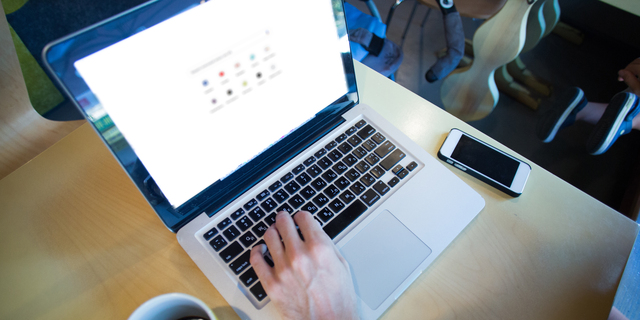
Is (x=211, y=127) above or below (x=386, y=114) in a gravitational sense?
above

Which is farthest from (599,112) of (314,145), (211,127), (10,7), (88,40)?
(10,7)

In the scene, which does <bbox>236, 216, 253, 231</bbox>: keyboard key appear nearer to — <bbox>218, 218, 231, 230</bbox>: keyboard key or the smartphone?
<bbox>218, 218, 231, 230</bbox>: keyboard key

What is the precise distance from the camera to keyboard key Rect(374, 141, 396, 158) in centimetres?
52

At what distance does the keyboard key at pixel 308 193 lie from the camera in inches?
18.7

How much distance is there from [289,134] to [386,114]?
8.4 inches

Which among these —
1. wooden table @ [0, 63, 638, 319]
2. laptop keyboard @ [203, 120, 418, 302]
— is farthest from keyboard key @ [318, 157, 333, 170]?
wooden table @ [0, 63, 638, 319]

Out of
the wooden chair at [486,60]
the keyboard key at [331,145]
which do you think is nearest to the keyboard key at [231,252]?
the keyboard key at [331,145]

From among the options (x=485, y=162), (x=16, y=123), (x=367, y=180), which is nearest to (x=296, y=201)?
(x=367, y=180)

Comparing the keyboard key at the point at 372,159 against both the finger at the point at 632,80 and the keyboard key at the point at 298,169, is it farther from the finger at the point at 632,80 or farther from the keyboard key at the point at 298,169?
the finger at the point at 632,80

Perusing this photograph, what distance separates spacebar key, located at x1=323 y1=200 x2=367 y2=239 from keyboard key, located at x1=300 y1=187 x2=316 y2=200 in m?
0.05

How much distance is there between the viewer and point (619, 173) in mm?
1274

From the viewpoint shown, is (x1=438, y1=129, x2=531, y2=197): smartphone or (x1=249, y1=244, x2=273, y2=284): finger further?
(x1=438, y1=129, x2=531, y2=197): smartphone

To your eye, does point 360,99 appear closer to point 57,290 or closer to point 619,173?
point 57,290

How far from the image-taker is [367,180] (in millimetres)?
498
